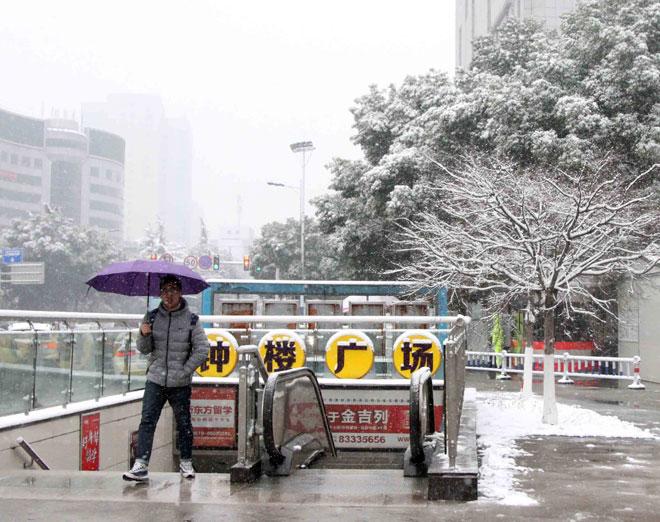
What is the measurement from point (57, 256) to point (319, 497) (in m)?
59.1

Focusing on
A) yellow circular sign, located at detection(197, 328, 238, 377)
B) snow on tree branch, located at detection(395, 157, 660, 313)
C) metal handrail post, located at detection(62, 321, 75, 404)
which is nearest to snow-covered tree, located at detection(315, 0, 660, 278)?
snow on tree branch, located at detection(395, 157, 660, 313)

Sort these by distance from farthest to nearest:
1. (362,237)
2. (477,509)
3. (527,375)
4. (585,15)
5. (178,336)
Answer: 1. (362,237)
2. (585,15)
3. (527,375)
4. (178,336)
5. (477,509)

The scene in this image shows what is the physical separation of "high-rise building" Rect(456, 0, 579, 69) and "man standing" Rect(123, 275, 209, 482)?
28.1 m

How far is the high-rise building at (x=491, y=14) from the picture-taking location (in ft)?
160

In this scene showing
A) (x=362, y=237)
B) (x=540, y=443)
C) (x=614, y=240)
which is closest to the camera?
(x=540, y=443)

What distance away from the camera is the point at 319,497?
6.75 meters

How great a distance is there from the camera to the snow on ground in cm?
747

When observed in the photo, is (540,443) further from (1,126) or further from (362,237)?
(1,126)

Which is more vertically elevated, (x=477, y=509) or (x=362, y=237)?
(x=362, y=237)

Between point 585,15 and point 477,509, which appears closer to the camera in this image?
point 477,509

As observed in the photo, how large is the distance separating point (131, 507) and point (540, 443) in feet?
20.9

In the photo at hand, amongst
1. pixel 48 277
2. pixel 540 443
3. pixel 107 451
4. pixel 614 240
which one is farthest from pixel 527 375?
pixel 48 277

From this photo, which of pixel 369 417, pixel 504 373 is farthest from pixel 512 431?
pixel 504 373

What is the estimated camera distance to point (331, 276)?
46.8 m
